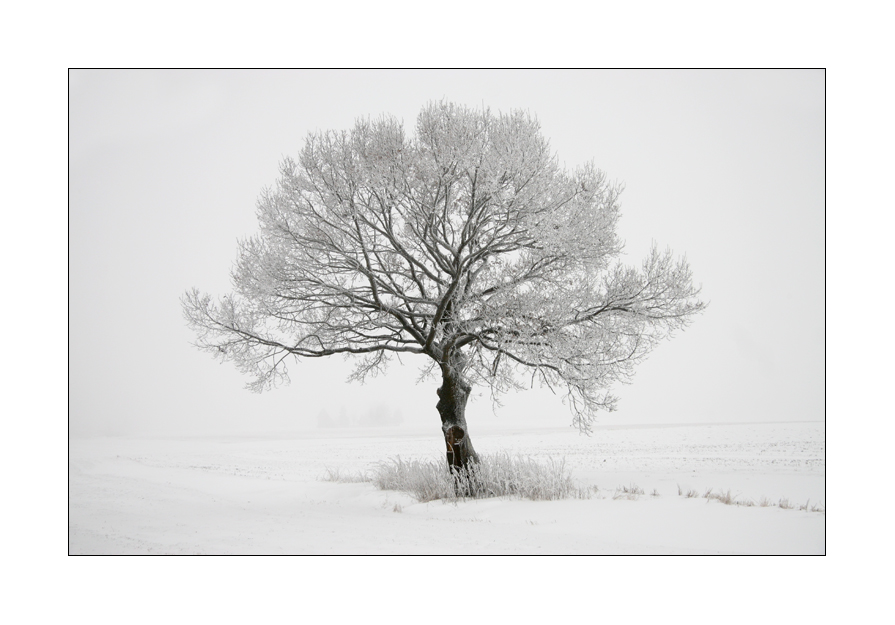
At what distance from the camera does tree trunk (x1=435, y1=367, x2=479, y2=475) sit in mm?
10172

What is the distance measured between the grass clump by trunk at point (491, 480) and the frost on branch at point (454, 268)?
3.39ft

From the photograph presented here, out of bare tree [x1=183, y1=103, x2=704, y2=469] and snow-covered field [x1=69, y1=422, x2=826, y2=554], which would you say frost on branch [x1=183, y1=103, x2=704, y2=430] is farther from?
snow-covered field [x1=69, y1=422, x2=826, y2=554]

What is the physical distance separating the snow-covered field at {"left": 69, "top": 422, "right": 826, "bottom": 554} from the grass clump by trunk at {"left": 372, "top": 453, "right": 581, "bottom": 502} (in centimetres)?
33

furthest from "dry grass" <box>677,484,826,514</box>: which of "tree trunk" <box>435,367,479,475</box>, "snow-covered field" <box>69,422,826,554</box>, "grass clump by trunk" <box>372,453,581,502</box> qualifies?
"tree trunk" <box>435,367,479,475</box>

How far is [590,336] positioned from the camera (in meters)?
9.62

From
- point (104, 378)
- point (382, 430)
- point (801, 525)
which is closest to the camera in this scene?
point (801, 525)

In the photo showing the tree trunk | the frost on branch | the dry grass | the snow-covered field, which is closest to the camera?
the snow-covered field

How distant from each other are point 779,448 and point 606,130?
6791 mm

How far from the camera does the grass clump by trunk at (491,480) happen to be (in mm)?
9328

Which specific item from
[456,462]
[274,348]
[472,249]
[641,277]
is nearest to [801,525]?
[641,277]

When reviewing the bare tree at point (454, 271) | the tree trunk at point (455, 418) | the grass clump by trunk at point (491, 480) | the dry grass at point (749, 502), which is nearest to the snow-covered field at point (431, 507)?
the dry grass at point (749, 502)

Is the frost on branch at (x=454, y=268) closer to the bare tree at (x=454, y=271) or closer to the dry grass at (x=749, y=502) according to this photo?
the bare tree at (x=454, y=271)
